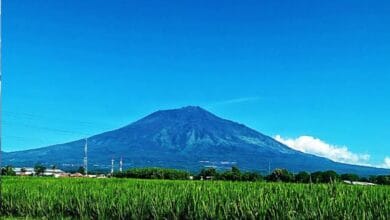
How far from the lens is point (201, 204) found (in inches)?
458

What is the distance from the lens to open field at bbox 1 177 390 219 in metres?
10.4

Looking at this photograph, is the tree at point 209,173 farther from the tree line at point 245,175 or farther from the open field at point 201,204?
the open field at point 201,204

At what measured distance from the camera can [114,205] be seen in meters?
12.7

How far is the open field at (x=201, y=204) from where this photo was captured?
1041 cm

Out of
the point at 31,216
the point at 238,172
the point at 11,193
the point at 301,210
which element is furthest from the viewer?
the point at 238,172

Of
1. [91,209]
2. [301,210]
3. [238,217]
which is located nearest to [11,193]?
[91,209]

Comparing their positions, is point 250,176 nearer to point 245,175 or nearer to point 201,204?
point 245,175

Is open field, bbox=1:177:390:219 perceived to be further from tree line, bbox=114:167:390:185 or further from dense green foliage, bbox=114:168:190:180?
dense green foliage, bbox=114:168:190:180

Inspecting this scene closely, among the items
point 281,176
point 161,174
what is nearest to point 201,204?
point 281,176

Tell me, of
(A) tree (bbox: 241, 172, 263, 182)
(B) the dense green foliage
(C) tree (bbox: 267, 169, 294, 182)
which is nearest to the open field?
(C) tree (bbox: 267, 169, 294, 182)

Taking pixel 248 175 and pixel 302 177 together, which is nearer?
pixel 302 177

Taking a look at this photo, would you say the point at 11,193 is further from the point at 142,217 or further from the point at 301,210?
the point at 301,210

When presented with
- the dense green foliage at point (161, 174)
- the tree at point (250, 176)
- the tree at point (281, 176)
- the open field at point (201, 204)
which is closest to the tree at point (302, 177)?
the tree at point (281, 176)

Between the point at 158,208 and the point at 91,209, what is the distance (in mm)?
1829
